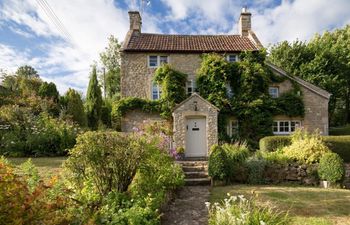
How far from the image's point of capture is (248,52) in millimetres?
15055

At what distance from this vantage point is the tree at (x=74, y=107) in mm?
18625

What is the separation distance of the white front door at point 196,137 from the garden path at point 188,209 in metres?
5.67

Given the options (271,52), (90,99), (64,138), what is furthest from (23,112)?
(271,52)

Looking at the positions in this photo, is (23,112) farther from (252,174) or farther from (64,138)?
(252,174)

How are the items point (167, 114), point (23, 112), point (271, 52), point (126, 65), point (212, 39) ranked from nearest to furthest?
point (23, 112) < point (167, 114) < point (126, 65) < point (212, 39) < point (271, 52)

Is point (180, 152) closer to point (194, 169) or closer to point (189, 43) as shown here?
point (194, 169)

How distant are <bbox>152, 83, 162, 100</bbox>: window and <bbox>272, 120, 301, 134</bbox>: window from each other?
7.75m

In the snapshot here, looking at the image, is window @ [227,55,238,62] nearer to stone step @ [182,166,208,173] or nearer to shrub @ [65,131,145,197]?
stone step @ [182,166,208,173]

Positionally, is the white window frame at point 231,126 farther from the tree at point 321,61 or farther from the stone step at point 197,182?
the tree at point 321,61

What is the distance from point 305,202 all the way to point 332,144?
5.61 m

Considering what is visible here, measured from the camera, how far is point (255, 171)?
885 cm

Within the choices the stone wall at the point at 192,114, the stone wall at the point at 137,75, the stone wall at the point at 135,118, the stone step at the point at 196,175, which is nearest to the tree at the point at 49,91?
the stone wall at the point at 137,75

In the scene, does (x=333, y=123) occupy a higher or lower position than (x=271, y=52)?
lower

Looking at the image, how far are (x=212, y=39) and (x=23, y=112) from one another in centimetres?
1336
